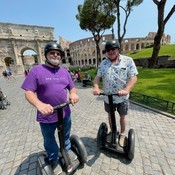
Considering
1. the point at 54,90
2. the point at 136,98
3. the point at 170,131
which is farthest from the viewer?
the point at 136,98

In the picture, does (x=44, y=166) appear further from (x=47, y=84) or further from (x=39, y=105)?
(x=47, y=84)

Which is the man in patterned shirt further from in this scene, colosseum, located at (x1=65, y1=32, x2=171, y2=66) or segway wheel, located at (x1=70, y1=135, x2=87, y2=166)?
colosseum, located at (x1=65, y1=32, x2=171, y2=66)

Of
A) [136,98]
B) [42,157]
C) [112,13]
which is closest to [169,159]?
[42,157]

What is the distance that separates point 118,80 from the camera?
7.84 ft

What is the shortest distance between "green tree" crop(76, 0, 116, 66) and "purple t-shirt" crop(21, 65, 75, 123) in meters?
16.4

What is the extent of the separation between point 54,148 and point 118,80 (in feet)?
5.53

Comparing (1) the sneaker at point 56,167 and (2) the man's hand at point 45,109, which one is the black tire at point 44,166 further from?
(2) the man's hand at point 45,109

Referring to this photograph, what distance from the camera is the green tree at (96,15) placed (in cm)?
1604

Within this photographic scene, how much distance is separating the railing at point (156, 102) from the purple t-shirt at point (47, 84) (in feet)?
14.0

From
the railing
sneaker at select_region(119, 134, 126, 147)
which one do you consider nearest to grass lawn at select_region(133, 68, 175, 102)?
the railing

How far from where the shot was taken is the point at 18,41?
42.2 m

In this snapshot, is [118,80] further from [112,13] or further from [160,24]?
[112,13]

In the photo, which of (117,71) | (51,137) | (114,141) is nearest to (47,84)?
(51,137)

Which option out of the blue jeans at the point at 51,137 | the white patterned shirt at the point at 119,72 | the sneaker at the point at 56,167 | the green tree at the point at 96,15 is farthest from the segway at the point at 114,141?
the green tree at the point at 96,15
